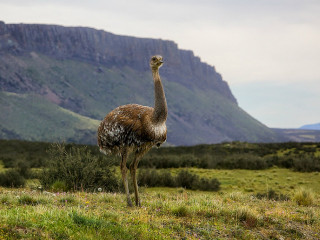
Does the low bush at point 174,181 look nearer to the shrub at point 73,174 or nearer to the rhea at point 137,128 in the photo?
the shrub at point 73,174

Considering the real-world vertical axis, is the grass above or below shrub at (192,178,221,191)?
below

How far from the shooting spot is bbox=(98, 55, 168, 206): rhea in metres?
9.04

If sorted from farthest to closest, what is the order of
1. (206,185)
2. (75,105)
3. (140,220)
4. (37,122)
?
(75,105) < (37,122) < (206,185) < (140,220)

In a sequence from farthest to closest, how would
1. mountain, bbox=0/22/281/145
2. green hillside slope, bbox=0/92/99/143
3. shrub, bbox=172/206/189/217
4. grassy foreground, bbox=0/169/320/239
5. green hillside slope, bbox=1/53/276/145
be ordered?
mountain, bbox=0/22/281/145, green hillside slope, bbox=1/53/276/145, green hillside slope, bbox=0/92/99/143, shrub, bbox=172/206/189/217, grassy foreground, bbox=0/169/320/239

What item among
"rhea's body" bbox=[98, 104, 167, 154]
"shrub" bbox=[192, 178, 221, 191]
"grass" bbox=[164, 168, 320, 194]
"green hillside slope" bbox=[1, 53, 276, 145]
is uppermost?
"green hillside slope" bbox=[1, 53, 276, 145]

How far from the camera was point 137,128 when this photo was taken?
29.8 feet

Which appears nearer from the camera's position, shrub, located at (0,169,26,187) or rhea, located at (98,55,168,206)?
rhea, located at (98,55,168,206)

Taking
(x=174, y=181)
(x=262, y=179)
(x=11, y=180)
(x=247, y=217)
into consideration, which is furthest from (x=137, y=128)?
(x=262, y=179)

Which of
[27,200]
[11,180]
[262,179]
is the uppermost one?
[27,200]

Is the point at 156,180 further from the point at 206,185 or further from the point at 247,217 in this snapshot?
the point at 247,217

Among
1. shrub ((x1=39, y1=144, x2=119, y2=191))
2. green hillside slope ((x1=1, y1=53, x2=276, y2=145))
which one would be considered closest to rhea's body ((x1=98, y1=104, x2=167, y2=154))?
shrub ((x1=39, y1=144, x2=119, y2=191))

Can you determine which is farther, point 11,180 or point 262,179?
point 262,179

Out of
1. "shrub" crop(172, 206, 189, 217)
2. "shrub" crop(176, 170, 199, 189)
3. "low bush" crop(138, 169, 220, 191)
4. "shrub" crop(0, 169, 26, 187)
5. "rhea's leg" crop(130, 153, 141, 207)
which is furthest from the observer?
"shrub" crop(176, 170, 199, 189)

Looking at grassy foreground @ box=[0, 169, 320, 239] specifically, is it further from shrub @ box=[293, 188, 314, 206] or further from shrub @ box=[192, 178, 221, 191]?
shrub @ box=[192, 178, 221, 191]
